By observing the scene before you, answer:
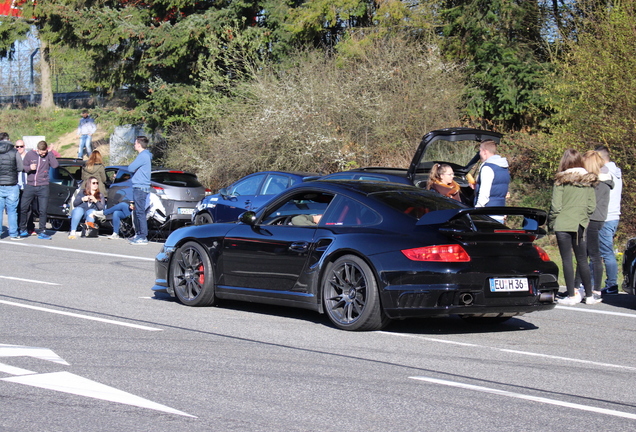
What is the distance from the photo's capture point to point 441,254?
7293 millimetres

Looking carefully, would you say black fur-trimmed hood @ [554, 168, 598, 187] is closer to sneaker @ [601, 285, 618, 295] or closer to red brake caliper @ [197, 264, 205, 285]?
sneaker @ [601, 285, 618, 295]

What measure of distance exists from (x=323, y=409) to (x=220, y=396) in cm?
69

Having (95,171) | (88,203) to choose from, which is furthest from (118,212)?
(95,171)

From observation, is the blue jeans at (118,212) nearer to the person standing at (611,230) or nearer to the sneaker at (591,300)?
the person standing at (611,230)

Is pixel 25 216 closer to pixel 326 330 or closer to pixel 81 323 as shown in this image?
pixel 81 323

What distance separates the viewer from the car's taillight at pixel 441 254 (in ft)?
23.9

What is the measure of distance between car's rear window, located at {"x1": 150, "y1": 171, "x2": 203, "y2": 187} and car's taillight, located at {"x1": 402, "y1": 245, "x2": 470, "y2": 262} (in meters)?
12.0

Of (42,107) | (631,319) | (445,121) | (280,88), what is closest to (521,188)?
(445,121)

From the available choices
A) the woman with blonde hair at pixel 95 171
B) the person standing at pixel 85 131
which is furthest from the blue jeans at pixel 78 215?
the person standing at pixel 85 131

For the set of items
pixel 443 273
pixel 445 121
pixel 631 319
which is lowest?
pixel 631 319

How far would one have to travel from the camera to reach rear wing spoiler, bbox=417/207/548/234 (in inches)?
291

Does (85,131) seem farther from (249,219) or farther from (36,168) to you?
(249,219)

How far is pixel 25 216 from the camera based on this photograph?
57.8 feet

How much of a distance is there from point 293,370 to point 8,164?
1248 cm
